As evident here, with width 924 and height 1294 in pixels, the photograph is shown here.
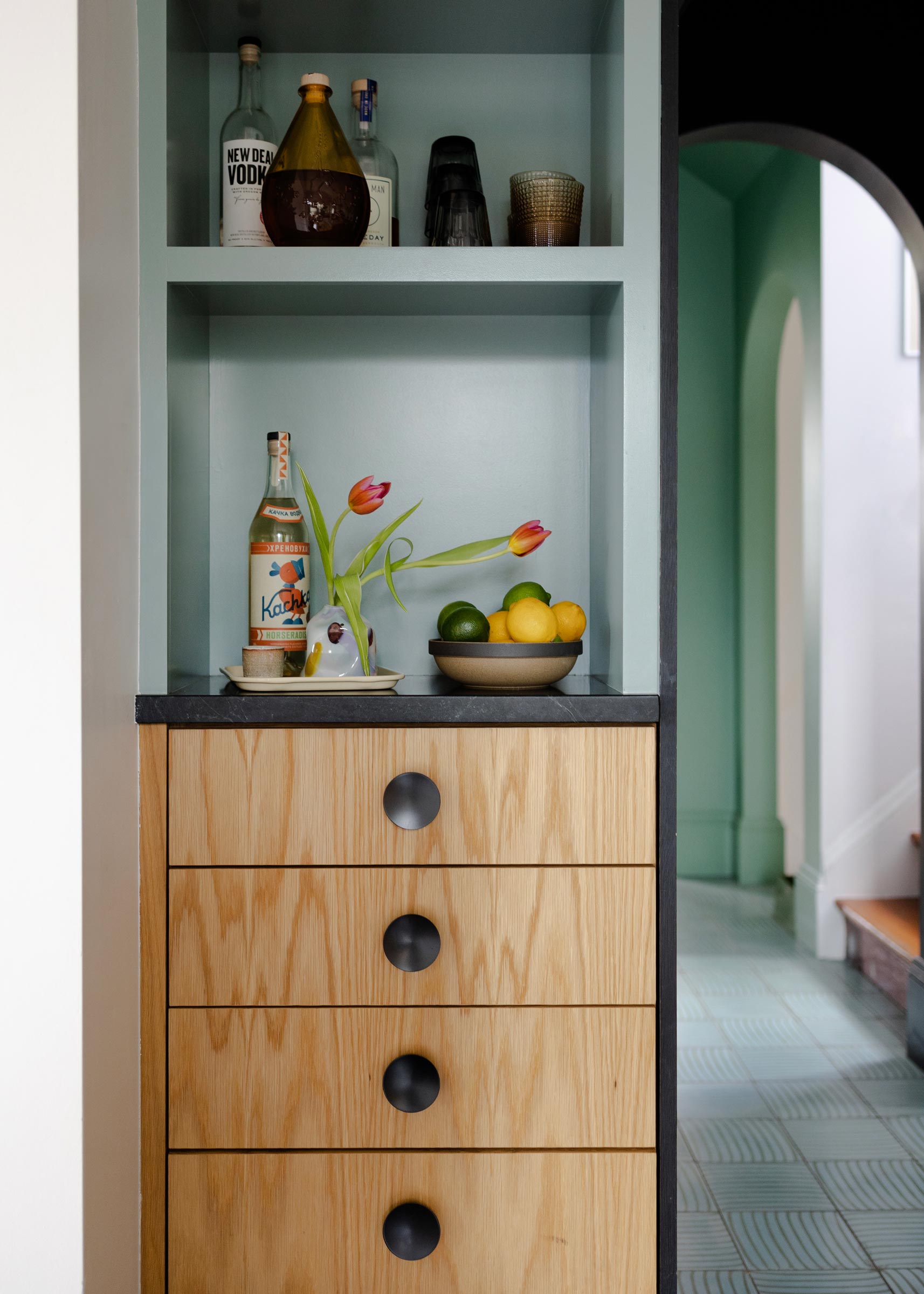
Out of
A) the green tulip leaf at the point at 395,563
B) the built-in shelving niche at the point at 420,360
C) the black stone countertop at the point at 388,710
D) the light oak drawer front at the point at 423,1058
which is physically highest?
the built-in shelving niche at the point at 420,360

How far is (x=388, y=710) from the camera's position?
1.10 meters

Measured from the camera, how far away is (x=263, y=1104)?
43.7 inches

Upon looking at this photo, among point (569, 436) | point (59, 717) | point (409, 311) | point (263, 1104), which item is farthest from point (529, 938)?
point (409, 311)

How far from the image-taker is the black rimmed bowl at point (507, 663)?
3.80ft

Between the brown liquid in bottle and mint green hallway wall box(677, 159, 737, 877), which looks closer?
the brown liquid in bottle

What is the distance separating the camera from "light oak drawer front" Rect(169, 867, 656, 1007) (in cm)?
111

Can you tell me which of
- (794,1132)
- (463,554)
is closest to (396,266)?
(463,554)

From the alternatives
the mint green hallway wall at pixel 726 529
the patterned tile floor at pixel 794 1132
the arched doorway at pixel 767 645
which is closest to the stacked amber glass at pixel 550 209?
the patterned tile floor at pixel 794 1132

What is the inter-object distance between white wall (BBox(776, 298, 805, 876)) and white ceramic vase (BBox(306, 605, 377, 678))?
11.0 ft

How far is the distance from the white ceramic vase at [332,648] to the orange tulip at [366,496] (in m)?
0.13

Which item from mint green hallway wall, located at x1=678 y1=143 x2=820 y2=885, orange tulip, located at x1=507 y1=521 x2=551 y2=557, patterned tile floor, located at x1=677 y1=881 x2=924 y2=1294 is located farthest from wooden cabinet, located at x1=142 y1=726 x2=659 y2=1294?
mint green hallway wall, located at x1=678 y1=143 x2=820 y2=885

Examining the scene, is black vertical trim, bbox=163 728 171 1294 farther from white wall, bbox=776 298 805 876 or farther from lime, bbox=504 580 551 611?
white wall, bbox=776 298 805 876

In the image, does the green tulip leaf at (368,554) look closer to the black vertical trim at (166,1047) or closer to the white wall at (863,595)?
the black vertical trim at (166,1047)

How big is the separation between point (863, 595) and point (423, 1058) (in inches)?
105
